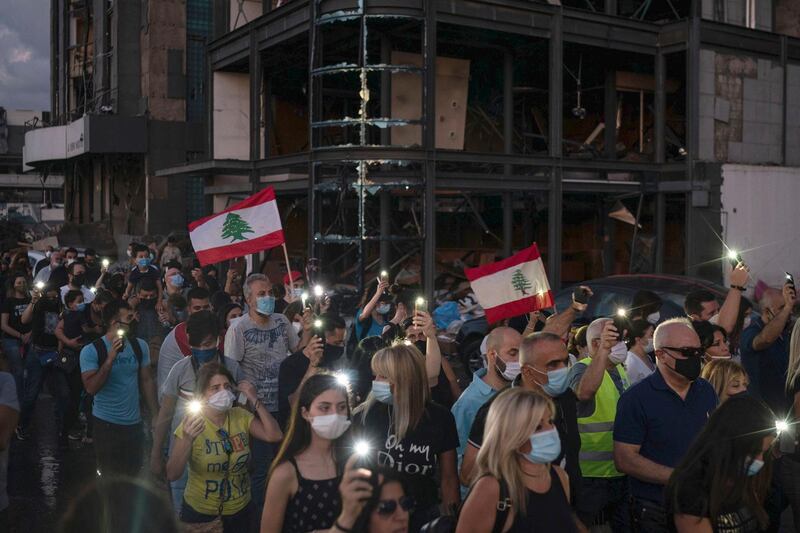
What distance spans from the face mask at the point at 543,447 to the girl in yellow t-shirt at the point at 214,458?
209cm

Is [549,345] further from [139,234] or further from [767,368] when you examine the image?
[139,234]

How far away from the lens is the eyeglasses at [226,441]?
17.5 feet

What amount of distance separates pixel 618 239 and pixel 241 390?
20.8m

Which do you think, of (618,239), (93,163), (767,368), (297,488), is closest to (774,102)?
(618,239)

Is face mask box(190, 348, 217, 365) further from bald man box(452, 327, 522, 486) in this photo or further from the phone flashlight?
bald man box(452, 327, 522, 486)

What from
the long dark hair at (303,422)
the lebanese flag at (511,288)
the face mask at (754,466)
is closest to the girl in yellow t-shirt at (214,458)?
the long dark hair at (303,422)

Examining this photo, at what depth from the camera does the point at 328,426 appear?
4.41 meters

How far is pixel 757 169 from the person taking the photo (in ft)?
73.0

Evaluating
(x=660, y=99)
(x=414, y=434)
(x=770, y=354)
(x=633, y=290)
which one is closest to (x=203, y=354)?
(x=414, y=434)

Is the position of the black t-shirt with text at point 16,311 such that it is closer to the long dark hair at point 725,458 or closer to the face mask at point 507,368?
the face mask at point 507,368

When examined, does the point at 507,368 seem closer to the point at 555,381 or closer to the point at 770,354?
the point at 555,381

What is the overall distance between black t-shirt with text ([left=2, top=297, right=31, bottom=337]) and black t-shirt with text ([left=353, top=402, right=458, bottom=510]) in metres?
7.36

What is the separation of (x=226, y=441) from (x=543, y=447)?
2.21 metres

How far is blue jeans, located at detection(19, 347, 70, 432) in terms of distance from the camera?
417 inches
